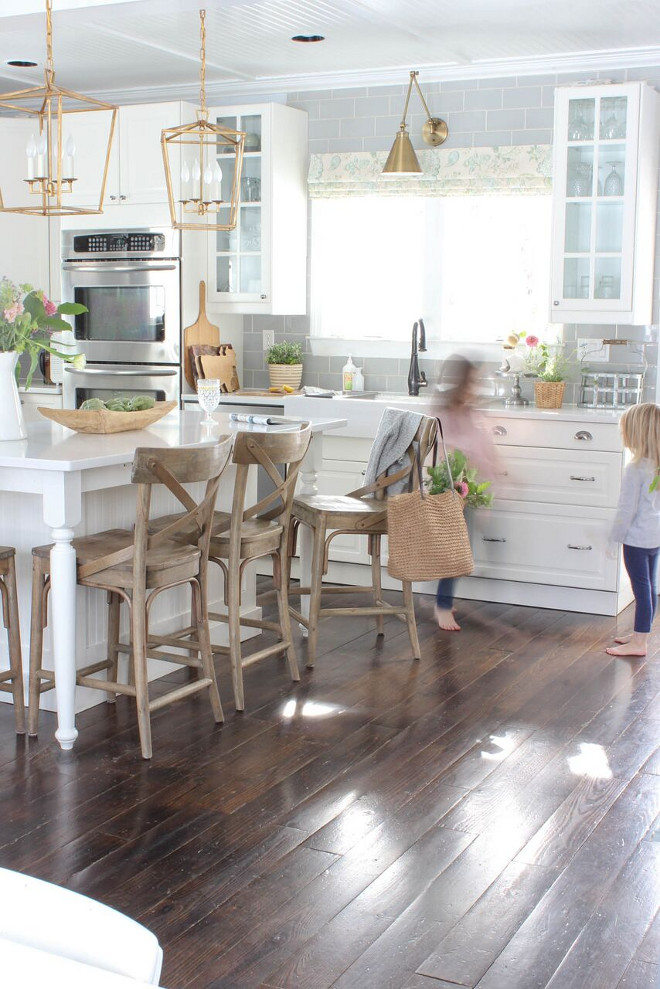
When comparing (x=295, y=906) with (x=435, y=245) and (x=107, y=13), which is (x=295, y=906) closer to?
(x=107, y=13)

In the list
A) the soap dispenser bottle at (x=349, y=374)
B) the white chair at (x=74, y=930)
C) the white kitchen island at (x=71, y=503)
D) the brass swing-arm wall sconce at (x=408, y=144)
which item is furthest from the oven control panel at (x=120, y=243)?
the white chair at (x=74, y=930)

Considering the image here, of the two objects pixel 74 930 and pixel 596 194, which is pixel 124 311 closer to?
pixel 596 194

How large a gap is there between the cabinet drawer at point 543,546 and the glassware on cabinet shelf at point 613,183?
5.01 feet

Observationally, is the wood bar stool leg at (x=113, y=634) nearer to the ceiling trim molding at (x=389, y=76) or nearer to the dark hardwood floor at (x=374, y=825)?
the dark hardwood floor at (x=374, y=825)

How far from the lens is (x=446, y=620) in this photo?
4.95 m

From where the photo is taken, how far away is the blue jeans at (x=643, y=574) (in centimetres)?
444

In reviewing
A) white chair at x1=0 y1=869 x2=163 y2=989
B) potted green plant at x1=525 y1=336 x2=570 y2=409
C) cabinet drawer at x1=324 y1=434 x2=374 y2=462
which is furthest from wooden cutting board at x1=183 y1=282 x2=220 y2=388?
white chair at x1=0 y1=869 x2=163 y2=989

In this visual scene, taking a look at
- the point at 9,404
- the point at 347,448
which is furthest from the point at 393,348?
the point at 9,404

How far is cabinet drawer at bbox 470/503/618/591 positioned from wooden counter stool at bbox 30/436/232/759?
2076mm

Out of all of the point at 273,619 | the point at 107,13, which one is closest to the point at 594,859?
the point at 273,619

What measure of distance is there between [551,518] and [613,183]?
1.63 m

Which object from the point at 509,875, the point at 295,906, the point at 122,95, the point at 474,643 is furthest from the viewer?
the point at 122,95

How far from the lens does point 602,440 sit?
16.9 feet

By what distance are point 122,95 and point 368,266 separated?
1883 mm
